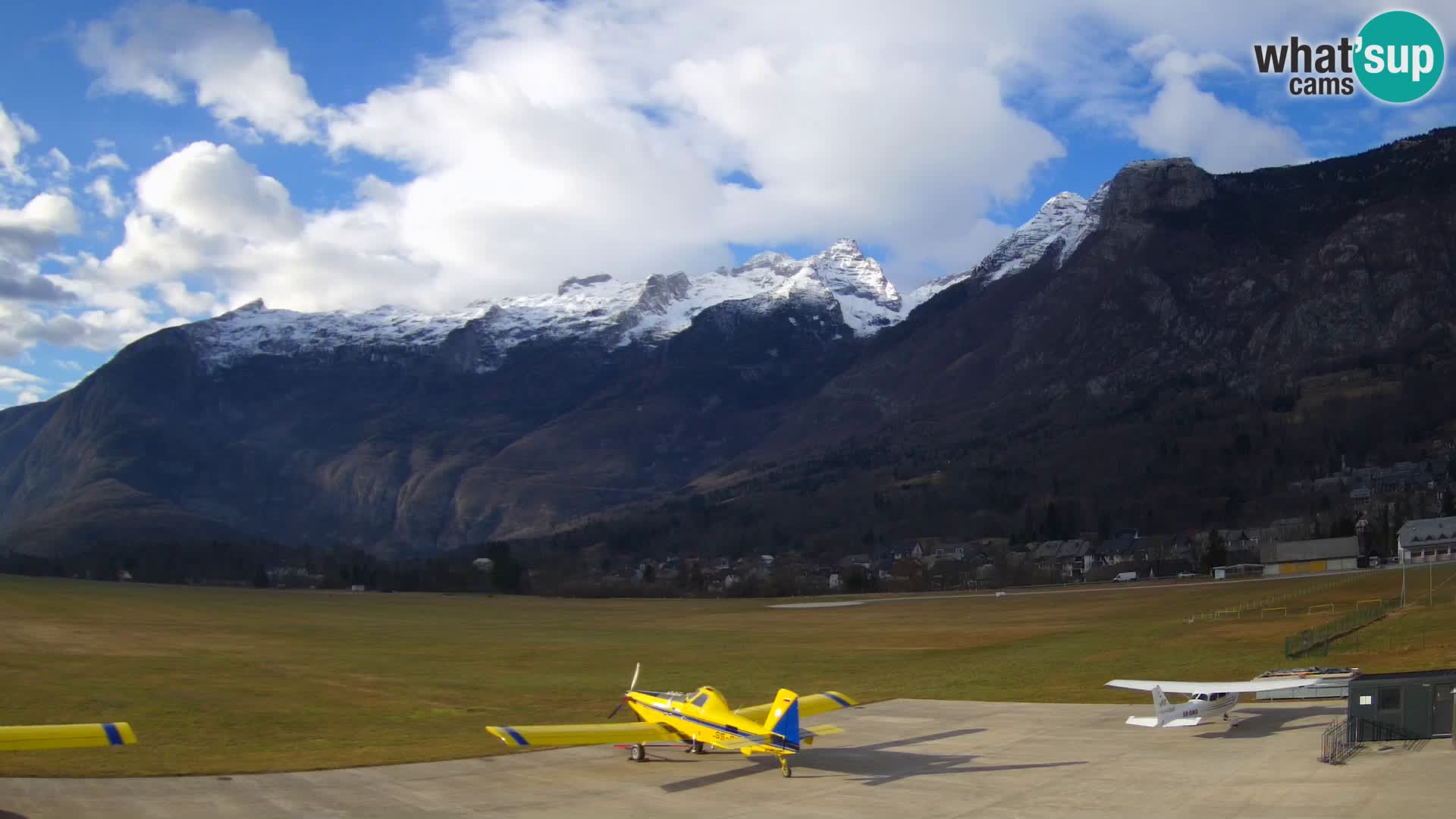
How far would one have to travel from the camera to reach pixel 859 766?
34.4 metres

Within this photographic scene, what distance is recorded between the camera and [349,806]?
94.9 ft

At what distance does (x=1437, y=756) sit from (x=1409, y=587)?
65.6m

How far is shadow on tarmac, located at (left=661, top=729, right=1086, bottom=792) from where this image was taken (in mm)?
32594

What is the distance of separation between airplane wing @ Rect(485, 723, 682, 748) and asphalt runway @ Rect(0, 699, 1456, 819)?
115cm

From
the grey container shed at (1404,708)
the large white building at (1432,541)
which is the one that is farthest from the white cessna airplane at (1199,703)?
the large white building at (1432,541)

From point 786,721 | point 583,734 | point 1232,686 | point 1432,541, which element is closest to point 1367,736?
point 1232,686

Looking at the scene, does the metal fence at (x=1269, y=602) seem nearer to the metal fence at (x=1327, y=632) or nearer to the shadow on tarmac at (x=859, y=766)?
the metal fence at (x=1327, y=632)

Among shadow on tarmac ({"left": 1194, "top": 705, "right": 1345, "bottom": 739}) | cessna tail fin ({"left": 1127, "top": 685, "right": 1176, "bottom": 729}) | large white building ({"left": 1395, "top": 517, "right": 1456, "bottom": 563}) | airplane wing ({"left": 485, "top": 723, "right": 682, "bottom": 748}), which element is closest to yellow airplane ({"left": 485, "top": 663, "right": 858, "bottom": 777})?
airplane wing ({"left": 485, "top": 723, "right": 682, "bottom": 748})

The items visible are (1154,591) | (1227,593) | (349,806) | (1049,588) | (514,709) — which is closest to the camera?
(349,806)

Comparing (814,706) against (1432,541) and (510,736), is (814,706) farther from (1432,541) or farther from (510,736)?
(1432,541)

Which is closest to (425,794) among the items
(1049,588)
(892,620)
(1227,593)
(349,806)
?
(349,806)

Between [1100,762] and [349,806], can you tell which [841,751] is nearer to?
[1100,762]

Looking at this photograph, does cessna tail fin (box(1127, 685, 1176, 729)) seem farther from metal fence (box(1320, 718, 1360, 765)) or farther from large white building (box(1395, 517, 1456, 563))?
large white building (box(1395, 517, 1456, 563))

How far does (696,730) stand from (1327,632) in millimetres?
44200
